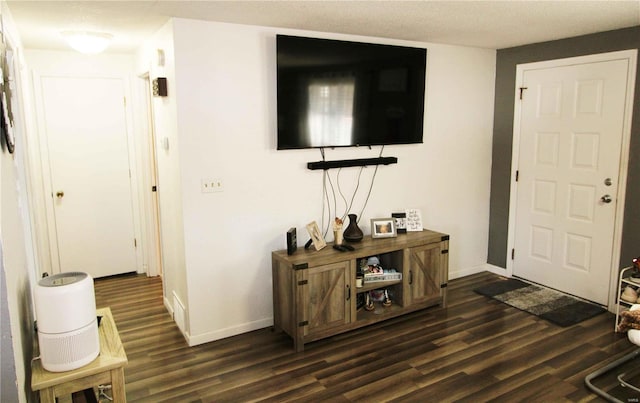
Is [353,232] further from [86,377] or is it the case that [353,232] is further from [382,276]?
[86,377]

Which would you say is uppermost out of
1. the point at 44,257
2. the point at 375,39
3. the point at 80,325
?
the point at 375,39

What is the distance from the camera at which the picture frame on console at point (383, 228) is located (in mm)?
3840

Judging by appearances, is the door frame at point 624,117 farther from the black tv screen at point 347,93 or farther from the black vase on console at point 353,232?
the black vase on console at point 353,232

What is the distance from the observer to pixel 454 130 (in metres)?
4.48

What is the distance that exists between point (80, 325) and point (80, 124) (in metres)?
3.21

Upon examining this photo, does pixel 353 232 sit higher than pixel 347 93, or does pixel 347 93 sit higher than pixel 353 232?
pixel 347 93

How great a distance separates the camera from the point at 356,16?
3.11 m

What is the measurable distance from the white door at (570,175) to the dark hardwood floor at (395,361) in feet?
2.02

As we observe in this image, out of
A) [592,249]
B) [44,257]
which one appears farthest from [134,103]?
[592,249]

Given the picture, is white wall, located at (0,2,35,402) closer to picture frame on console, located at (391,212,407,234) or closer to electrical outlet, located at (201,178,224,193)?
electrical outlet, located at (201,178,224,193)

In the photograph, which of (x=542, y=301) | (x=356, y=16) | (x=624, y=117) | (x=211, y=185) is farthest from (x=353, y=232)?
(x=624, y=117)

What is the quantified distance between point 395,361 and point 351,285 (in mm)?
624

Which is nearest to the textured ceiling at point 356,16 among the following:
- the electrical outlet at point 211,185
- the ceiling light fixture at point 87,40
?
the ceiling light fixture at point 87,40

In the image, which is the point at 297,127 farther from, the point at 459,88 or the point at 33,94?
the point at 33,94
